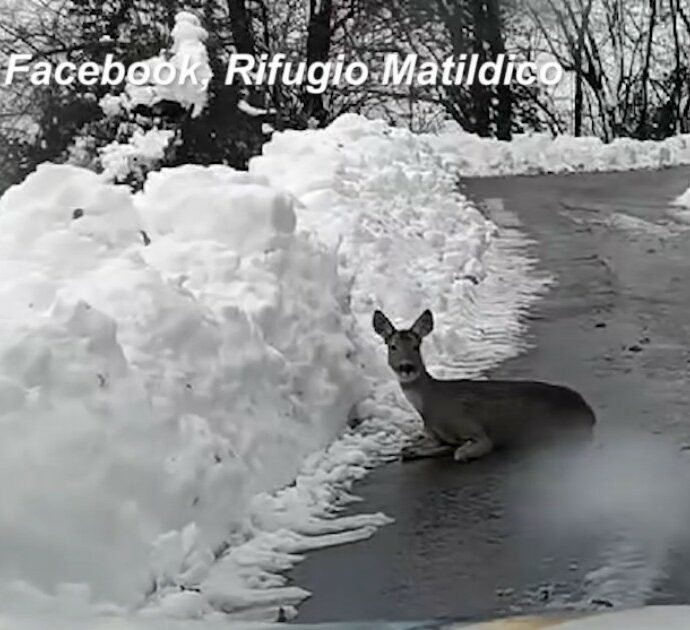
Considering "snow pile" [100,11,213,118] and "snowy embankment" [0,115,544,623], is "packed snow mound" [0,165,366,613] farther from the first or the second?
"snow pile" [100,11,213,118]

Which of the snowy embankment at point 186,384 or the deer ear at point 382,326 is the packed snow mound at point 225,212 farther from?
the deer ear at point 382,326

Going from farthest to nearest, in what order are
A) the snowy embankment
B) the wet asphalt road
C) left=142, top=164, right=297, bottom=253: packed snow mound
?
left=142, top=164, right=297, bottom=253: packed snow mound < the wet asphalt road < the snowy embankment

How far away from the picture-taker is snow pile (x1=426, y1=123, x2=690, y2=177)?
28484 millimetres

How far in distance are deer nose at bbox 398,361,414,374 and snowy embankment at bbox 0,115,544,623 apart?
40cm

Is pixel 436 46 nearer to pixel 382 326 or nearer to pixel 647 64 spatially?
pixel 647 64

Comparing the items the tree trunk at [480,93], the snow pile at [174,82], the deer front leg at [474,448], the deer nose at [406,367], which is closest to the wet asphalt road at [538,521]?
the deer front leg at [474,448]

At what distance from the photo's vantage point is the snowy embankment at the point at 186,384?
5406 millimetres

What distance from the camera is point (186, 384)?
22.2 feet

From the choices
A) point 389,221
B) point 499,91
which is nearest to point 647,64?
point 499,91

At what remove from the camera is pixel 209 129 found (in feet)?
58.2

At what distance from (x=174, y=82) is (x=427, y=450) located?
34.6 feet

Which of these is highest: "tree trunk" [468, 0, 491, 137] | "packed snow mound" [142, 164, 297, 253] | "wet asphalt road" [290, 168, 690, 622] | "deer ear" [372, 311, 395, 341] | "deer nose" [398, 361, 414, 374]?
"tree trunk" [468, 0, 491, 137]

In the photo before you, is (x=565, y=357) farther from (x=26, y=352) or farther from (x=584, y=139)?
(x=584, y=139)

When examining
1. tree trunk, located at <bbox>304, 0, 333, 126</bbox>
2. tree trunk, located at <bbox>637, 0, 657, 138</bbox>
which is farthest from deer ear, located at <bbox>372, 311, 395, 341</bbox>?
tree trunk, located at <bbox>637, 0, 657, 138</bbox>
